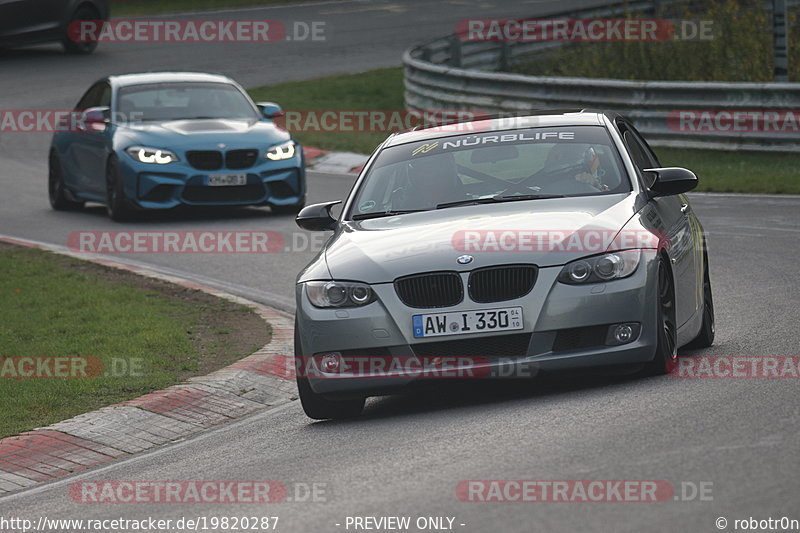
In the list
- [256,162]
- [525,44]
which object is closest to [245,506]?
[256,162]

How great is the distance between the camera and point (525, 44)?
30.0 meters

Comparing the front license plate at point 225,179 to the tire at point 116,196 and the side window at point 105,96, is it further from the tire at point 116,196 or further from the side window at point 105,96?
the side window at point 105,96

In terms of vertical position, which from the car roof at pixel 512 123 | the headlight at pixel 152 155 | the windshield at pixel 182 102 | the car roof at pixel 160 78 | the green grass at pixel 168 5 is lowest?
the green grass at pixel 168 5

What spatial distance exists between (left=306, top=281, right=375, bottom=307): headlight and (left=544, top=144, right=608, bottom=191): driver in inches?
64.7

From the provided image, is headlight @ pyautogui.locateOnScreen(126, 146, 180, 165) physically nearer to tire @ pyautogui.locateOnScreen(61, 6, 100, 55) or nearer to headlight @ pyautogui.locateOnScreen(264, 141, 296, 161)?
headlight @ pyautogui.locateOnScreen(264, 141, 296, 161)

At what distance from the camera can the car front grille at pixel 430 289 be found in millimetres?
7617

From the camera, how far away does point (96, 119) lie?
691 inches

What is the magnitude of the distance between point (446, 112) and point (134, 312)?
12571 millimetres

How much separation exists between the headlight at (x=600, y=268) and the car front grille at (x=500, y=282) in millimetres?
167

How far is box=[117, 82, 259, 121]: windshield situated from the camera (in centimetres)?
1806

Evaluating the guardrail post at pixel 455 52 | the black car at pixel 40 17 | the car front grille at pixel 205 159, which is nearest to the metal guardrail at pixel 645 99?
the guardrail post at pixel 455 52

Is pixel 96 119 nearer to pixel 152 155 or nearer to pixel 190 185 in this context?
pixel 152 155

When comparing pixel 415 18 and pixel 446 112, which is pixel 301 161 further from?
pixel 415 18

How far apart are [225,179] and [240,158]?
0.33 meters
